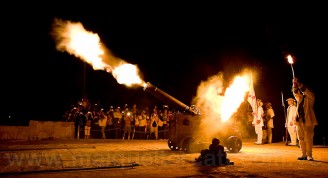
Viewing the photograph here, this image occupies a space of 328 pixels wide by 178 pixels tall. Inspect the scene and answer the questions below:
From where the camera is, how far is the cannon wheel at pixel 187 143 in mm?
12102

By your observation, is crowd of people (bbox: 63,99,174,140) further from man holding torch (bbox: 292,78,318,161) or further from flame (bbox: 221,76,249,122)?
man holding torch (bbox: 292,78,318,161)

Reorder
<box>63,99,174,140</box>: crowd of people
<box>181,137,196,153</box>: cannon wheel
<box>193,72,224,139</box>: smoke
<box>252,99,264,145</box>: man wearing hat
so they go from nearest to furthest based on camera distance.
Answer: <box>181,137,196,153</box>: cannon wheel < <box>193,72,224,139</box>: smoke < <box>252,99,264,145</box>: man wearing hat < <box>63,99,174,140</box>: crowd of people

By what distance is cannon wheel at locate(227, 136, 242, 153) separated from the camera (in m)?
12.3

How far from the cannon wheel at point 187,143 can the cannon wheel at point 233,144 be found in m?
1.36

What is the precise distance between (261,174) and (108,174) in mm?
3475

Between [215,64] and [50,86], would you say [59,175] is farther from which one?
[50,86]

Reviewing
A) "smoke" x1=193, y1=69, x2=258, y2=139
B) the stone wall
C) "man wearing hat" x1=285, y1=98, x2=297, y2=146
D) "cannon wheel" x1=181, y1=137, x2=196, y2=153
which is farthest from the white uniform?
the stone wall

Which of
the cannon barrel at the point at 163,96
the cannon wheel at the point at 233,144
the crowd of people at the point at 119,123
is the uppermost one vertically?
the cannon barrel at the point at 163,96

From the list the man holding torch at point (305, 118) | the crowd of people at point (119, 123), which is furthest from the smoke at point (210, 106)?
the crowd of people at point (119, 123)

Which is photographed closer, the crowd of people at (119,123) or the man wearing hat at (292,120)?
the man wearing hat at (292,120)

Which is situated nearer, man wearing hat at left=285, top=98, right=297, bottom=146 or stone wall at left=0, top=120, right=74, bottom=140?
man wearing hat at left=285, top=98, right=297, bottom=146

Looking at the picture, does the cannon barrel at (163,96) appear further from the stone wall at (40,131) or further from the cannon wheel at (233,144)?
the stone wall at (40,131)

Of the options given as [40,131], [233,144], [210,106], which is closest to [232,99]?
[210,106]

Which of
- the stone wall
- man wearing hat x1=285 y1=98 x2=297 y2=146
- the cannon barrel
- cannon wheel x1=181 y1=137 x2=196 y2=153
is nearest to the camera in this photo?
cannon wheel x1=181 y1=137 x2=196 y2=153
